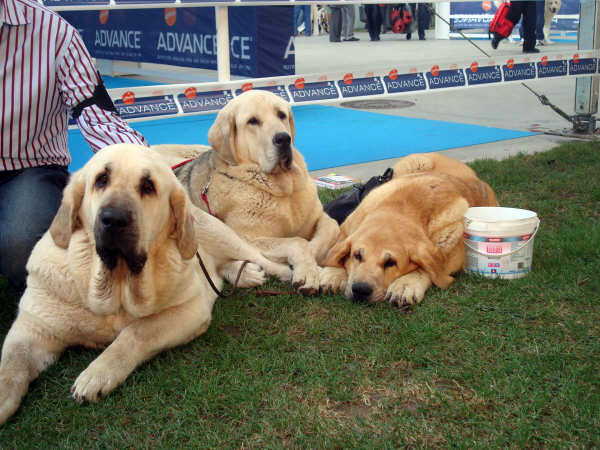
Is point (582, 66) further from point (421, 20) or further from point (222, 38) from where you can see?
point (421, 20)

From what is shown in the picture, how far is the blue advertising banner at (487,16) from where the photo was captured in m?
23.2

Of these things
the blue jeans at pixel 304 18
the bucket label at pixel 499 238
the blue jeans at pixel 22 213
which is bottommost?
the bucket label at pixel 499 238

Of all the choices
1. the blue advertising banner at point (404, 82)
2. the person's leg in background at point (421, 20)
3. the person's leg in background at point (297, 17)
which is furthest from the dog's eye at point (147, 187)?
the person's leg in background at point (297, 17)

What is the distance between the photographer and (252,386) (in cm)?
257

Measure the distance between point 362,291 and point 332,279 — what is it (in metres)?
0.30

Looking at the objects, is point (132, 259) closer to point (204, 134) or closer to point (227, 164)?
point (227, 164)

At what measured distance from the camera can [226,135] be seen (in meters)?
3.90

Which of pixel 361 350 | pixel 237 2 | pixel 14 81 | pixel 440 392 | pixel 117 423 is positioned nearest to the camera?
pixel 117 423

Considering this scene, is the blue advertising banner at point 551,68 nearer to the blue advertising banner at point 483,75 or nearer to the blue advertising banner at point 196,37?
the blue advertising banner at point 483,75

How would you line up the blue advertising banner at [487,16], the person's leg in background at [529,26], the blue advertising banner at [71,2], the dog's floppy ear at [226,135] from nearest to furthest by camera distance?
the dog's floppy ear at [226,135], the blue advertising banner at [71,2], the person's leg in background at [529,26], the blue advertising banner at [487,16]

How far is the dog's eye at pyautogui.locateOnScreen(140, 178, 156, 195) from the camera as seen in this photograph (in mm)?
2445


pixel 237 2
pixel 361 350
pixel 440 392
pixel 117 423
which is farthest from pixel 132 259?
pixel 237 2

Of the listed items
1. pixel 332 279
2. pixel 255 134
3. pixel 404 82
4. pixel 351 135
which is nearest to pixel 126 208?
pixel 332 279

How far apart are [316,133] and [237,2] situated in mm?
2130
